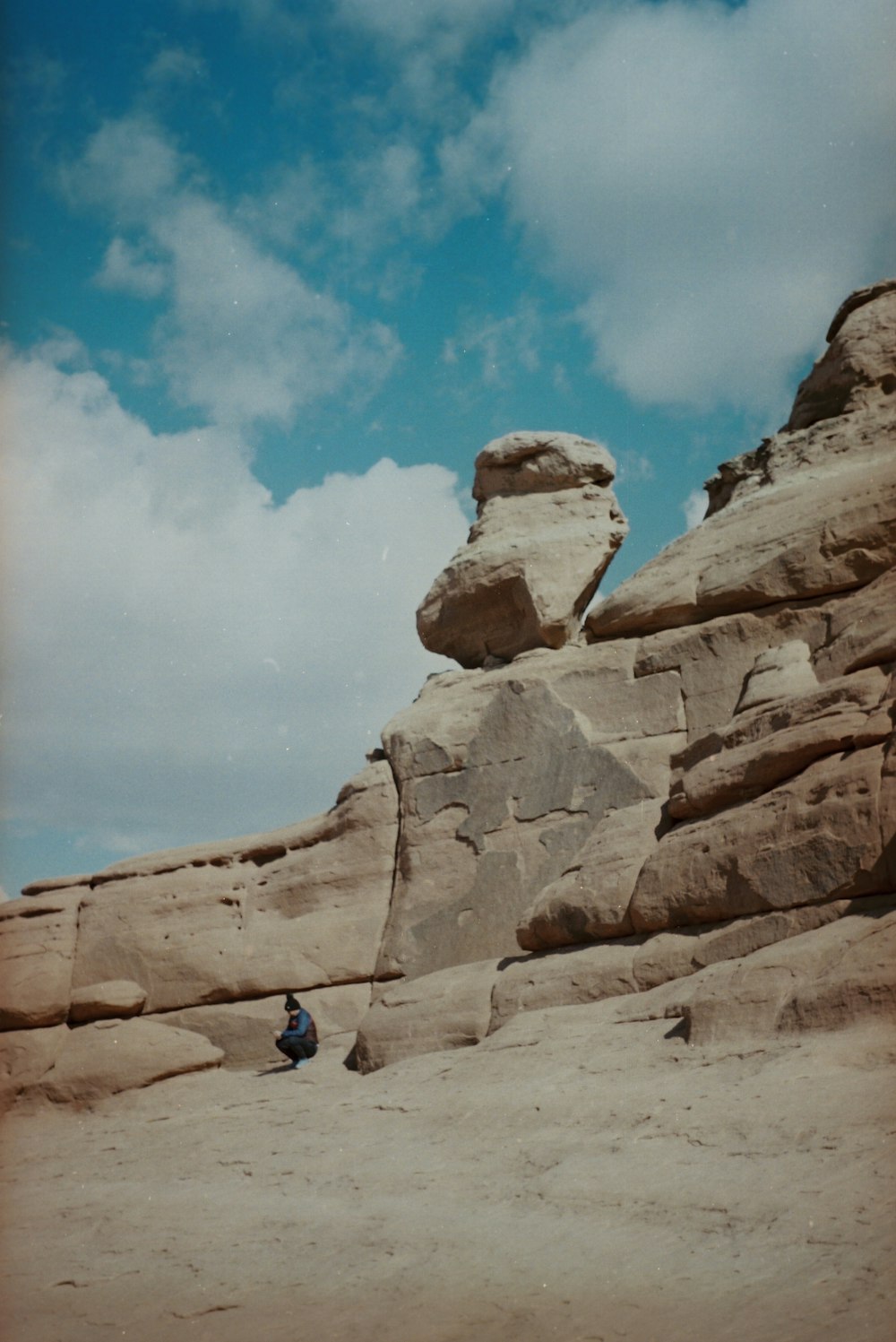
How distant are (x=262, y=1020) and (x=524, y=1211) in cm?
868

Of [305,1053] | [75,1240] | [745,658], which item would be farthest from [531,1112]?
[745,658]

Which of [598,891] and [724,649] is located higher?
[724,649]

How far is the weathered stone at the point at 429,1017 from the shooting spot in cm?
1116

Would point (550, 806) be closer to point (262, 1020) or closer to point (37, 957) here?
point (262, 1020)

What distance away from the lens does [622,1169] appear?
22.0ft

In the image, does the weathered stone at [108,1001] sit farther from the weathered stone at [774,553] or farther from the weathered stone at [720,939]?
the weathered stone at [720,939]

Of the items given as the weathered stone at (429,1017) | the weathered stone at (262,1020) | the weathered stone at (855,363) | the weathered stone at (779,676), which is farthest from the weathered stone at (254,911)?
A: the weathered stone at (855,363)

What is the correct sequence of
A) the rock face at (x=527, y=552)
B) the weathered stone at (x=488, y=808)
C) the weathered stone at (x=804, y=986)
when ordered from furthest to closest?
the rock face at (x=527, y=552) → the weathered stone at (x=488, y=808) → the weathered stone at (x=804, y=986)

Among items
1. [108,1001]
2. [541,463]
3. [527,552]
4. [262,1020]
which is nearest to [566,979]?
[262,1020]

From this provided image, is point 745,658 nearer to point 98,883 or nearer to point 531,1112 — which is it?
point 531,1112

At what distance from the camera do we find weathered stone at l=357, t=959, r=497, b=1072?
439 inches

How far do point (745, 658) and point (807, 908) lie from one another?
521 centimetres

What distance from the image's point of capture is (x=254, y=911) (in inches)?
624

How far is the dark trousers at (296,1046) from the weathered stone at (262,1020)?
2.25ft
